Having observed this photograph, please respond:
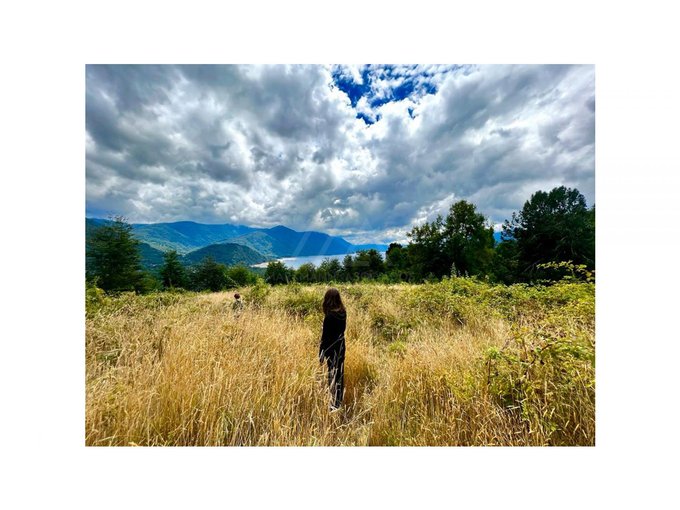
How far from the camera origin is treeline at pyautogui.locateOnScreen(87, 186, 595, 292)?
19.0ft

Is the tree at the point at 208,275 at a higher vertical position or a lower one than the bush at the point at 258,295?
lower

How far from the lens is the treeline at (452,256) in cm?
580

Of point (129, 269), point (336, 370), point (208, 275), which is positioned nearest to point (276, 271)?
point (129, 269)

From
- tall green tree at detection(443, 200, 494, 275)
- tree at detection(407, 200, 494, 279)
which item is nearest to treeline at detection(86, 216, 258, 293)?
tree at detection(407, 200, 494, 279)

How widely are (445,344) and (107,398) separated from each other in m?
3.49

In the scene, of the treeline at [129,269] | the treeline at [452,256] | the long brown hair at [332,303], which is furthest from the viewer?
the treeline at [452,256]

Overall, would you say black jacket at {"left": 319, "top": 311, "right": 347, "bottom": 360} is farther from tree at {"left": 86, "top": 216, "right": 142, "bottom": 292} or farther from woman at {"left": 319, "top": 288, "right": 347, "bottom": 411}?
tree at {"left": 86, "top": 216, "right": 142, "bottom": 292}

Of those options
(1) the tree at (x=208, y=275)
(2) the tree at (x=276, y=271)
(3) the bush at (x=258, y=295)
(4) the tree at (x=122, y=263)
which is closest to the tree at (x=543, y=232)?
(3) the bush at (x=258, y=295)

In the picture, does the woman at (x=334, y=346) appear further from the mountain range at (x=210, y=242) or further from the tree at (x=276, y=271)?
the tree at (x=276, y=271)

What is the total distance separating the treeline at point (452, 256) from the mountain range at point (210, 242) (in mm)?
2014

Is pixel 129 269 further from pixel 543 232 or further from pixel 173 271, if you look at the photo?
pixel 543 232

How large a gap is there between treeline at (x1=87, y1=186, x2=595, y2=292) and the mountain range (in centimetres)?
201
